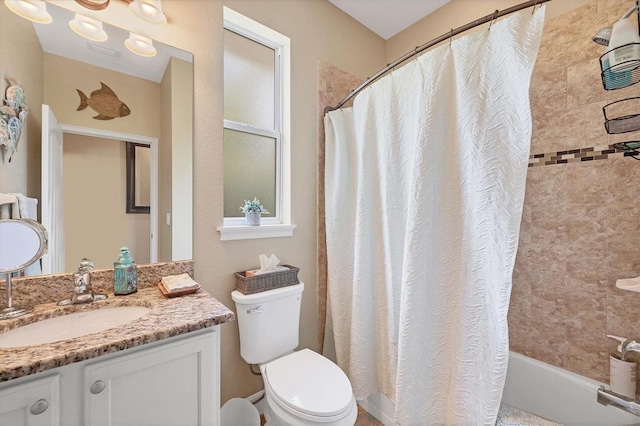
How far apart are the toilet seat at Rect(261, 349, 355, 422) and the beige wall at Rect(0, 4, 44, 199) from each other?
125 cm

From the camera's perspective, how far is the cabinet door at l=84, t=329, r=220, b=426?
76 cm

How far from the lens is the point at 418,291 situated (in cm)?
121

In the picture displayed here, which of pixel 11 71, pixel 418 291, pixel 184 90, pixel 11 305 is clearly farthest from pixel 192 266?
pixel 418 291

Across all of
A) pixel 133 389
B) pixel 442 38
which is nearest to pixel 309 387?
pixel 133 389

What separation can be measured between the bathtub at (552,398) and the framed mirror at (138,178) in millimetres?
1726

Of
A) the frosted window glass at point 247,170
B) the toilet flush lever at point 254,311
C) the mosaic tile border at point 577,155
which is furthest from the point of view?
the frosted window glass at point 247,170

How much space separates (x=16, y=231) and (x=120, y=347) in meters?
0.59

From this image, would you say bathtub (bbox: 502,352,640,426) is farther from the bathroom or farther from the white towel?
the white towel

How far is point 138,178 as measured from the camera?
4.19 ft

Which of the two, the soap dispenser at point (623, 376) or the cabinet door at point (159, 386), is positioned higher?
the cabinet door at point (159, 386)

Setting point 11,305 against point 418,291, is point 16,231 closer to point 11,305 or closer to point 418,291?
point 11,305

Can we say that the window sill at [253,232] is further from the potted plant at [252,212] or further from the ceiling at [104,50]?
the ceiling at [104,50]

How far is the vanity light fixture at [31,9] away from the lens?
39.9 inches

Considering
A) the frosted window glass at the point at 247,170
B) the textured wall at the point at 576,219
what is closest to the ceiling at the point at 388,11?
the textured wall at the point at 576,219
